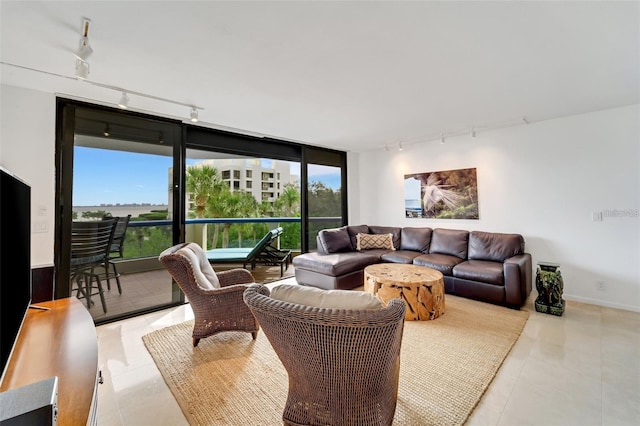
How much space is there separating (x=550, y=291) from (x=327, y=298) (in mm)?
3228

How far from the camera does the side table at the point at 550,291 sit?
10.0 feet

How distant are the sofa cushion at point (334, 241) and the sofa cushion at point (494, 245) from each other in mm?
1982

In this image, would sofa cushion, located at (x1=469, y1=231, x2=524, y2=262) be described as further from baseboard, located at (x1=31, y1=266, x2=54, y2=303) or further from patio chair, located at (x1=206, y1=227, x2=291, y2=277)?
baseboard, located at (x1=31, y1=266, x2=54, y2=303)

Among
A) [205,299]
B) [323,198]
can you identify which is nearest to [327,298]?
[205,299]

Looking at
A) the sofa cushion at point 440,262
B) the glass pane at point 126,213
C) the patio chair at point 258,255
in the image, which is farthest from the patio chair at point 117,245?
the sofa cushion at point 440,262

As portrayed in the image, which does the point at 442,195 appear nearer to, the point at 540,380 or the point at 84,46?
the point at 540,380

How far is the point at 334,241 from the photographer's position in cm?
466

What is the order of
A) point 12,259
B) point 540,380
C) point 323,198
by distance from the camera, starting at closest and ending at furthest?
point 12,259 < point 540,380 < point 323,198

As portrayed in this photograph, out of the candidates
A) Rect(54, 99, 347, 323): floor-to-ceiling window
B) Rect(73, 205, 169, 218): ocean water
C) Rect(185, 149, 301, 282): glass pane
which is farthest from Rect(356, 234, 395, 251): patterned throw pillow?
Rect(73, 205, 169, 218): ocean water

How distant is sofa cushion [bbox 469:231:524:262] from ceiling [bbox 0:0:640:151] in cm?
172

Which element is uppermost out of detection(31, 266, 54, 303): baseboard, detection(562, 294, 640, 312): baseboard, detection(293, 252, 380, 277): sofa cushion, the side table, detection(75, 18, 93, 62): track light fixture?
detection(75, 18, 93, 62): track light fixture

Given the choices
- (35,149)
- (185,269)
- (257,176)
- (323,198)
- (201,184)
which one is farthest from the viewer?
(257,176)

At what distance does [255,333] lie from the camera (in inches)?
101

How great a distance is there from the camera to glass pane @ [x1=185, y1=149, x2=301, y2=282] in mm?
5465
